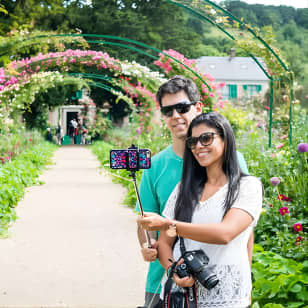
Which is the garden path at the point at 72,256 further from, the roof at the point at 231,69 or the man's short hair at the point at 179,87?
the roof at the point at 231,69

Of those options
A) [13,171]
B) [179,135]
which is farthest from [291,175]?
[13,171]

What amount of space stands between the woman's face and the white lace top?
105mm

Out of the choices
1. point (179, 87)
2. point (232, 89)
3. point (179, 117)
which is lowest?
point (179, 117)

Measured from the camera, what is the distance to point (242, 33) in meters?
7.38

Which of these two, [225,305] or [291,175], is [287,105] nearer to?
[291,175]

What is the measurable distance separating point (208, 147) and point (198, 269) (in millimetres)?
396

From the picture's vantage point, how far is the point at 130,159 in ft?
4.40

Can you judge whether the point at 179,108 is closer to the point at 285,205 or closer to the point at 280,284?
the point at 280,284

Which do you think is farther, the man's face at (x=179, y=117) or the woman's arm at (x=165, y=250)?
the man's face at (x=179, y=117)

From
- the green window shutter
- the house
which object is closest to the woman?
the house

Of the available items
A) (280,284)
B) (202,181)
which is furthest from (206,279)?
(280,284)

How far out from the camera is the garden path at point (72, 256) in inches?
145

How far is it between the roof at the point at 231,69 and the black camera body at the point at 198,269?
149 feet

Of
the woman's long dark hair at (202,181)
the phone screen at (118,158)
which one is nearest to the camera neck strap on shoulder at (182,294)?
the woman's long dark hair at (202,181)
